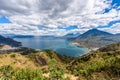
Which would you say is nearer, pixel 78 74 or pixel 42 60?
pixel 78 74

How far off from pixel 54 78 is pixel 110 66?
29895mm

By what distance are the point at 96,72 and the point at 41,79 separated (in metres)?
27.2

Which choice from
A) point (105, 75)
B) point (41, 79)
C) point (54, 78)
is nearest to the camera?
point (41, 79)

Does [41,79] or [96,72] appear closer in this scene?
[41,79]

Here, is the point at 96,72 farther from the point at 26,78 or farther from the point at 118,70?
the point at 26,78

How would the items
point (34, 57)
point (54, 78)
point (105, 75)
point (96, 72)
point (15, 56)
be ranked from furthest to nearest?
point (34, 57) < point (15, 56) < point (96, 72) < point (105, 75) < point (54, 78)

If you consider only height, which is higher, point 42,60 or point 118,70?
A: point 118,70

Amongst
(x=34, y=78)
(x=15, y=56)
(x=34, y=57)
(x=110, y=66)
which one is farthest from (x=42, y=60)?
(x=34, y=78)

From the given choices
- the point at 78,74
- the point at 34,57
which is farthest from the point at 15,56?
the point at 78,74

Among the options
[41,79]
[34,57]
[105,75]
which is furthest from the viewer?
[34,57]

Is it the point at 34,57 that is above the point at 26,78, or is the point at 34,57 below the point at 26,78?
below

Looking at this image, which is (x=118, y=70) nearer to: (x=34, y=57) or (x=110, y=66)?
(x=110, y=66)

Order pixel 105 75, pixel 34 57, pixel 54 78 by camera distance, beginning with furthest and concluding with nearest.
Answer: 1. pixel 34 57
2. pixel 105 75
3. pixel 54 78

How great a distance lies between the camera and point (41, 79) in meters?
50.0
